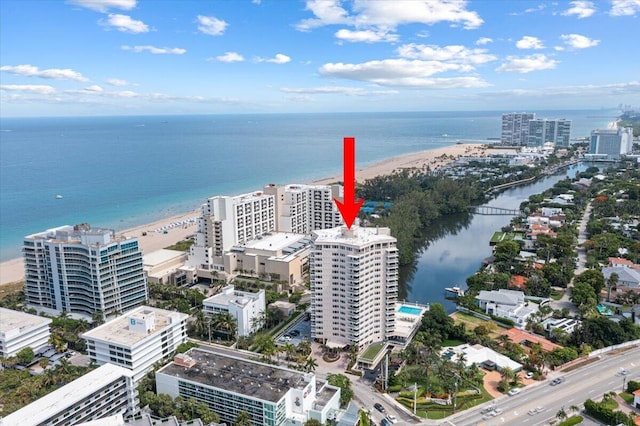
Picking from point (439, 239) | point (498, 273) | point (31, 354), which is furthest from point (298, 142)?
point (31, 354)

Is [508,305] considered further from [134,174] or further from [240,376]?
[134,174]

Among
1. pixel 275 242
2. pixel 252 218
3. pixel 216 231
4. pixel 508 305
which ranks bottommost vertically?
pixel 508 305

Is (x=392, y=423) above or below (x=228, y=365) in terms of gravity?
below

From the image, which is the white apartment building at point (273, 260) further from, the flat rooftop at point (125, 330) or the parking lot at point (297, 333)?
the flat rooftop at point (125, 330)

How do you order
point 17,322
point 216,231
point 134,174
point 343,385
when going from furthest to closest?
1. point 134,174
2. point 216,231
3. point 17,322
4. point 343,385

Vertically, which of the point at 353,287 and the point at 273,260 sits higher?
the point at 353,287

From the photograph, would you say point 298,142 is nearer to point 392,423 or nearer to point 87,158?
point 87,158

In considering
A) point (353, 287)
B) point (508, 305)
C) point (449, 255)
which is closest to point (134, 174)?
point (449, 255)
